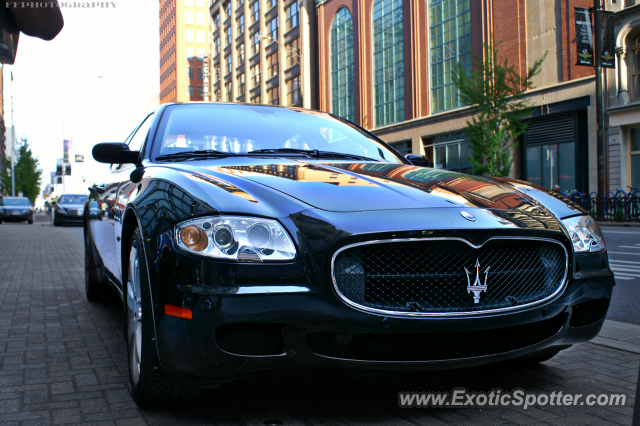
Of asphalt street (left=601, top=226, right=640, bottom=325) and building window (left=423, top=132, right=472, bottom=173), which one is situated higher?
building window (left=423, top=132, right=472, bottom=173)

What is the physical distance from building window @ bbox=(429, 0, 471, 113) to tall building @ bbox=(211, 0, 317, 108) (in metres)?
9.50

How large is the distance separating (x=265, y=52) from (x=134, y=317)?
53.3 metres

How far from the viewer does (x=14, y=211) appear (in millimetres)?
34344

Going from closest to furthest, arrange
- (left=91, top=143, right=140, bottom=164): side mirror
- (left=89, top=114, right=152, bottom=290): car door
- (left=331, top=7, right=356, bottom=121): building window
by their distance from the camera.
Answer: (left=91, top=143, right=140, bottom=164): side mirror, (left=89, top=114, right=152, bottom=290): car door, (left=331, top=7, right=356, bottom=121): building window

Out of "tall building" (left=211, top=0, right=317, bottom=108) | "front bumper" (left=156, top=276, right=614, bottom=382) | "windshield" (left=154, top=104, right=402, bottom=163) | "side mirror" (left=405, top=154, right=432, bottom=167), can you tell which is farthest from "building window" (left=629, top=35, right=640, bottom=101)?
"front bumper" (left=156, top=276, right=614, bottom=382)

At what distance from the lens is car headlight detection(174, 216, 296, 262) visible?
2121 millimetres

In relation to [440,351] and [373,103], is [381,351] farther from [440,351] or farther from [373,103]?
[373,103]

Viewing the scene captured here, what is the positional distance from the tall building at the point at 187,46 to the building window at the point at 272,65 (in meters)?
36.5

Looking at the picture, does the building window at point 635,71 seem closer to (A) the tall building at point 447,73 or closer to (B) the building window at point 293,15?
(A) the tall building at point 447,73

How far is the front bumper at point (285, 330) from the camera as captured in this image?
2.06m

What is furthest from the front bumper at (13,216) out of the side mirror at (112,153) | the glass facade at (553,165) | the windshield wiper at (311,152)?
the windshield wiper at (311,152)

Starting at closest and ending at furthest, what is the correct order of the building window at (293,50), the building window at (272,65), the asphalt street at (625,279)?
the asphalt street at (625,279), the building window at (293,50), the building window at (272,65)

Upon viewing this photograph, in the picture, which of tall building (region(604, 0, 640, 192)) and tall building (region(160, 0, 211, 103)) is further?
tall building (region(160, 0, 211, 103))

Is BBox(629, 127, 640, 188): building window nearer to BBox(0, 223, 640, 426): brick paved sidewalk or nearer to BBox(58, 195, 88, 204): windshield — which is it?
BBox(0, 223, 640, 426): brick paved sidewalk
